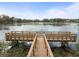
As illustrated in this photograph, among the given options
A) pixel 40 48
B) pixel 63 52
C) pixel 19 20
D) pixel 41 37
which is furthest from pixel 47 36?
pixel 19 20

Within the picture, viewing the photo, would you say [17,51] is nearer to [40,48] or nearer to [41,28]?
[40,48]

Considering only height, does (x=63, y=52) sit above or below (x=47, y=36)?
below

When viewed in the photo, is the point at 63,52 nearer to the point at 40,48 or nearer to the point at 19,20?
the point at 40,48

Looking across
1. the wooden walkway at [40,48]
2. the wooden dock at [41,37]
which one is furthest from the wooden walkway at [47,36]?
the wooden walkway at [40,48]

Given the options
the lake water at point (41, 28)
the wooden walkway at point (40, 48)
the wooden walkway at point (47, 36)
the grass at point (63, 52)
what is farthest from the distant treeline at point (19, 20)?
the grass at point (63, 52)

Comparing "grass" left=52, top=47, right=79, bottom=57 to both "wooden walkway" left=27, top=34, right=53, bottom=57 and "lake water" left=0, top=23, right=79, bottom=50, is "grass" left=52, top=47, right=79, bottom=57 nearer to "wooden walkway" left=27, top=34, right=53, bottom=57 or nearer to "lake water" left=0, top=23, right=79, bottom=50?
"wooden walkway" left=27, top=34, right=53, bottom=57

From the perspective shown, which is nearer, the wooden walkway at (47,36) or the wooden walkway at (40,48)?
the wooden walkway at (40,48)

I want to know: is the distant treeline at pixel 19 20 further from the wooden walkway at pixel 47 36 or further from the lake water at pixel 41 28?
the wooden walkway at pixel 47 36

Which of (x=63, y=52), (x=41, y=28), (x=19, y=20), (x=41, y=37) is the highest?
(x=19, y=20)

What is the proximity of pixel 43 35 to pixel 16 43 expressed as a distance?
0.43 meters

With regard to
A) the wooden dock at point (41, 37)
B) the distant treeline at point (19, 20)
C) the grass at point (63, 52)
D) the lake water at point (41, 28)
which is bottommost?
the grass at point (63, 52)

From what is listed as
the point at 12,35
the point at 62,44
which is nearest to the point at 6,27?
the point at 12,35

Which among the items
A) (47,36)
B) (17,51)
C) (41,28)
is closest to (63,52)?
(47,36)

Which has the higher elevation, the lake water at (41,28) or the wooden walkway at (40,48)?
the lake water at (41,28)
